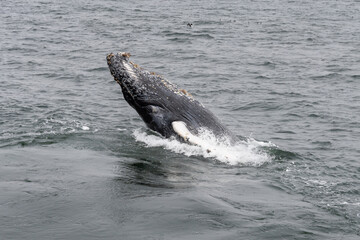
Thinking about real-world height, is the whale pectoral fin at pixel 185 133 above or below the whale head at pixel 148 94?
below

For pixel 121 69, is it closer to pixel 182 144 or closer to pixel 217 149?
pixel 182 144

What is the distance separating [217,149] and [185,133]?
0.80m

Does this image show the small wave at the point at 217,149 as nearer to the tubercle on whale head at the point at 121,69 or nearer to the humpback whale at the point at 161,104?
the humpback whale at the point at 161,104

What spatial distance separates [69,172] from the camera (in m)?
10.5

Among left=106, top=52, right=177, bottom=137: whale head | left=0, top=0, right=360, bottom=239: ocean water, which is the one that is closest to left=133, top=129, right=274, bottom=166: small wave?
left=0, top=0, right=360, bottom=239: ocean water

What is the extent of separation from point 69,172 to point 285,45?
21.6m

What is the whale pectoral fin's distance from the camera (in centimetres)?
1333

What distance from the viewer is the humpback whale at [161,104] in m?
13.9

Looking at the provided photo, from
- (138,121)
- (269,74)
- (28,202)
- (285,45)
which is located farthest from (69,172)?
(285,45)

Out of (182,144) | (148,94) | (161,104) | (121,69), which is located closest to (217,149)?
(182,144)

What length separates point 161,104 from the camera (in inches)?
548

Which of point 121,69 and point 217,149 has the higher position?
point 121,69

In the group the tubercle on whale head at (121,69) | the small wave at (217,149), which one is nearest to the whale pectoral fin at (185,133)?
the small wave at (217,149)

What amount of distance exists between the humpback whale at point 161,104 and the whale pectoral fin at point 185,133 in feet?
0.60
